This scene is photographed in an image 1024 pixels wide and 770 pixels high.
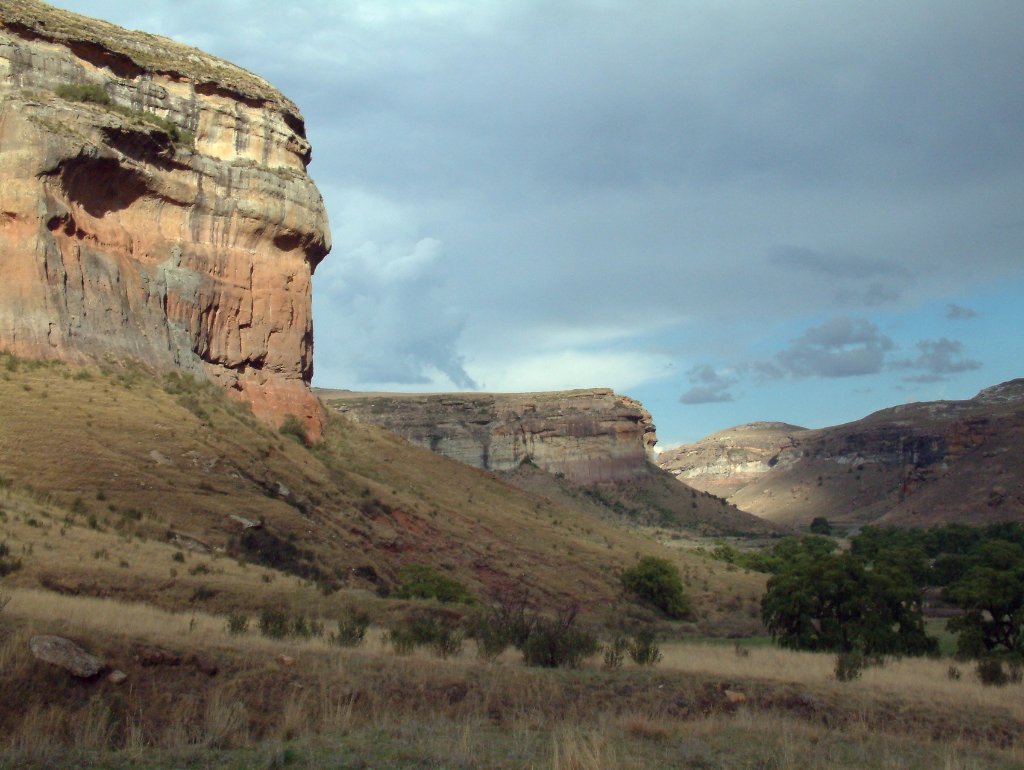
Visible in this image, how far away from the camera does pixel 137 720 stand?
1026cm

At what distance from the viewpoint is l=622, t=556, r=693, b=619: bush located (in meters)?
43.1

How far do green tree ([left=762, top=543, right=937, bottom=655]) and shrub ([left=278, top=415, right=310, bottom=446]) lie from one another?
22497mm

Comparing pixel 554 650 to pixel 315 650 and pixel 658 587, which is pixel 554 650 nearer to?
pixel 315 650

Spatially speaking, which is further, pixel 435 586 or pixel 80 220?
pixel 80 220

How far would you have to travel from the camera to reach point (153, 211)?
41.9m

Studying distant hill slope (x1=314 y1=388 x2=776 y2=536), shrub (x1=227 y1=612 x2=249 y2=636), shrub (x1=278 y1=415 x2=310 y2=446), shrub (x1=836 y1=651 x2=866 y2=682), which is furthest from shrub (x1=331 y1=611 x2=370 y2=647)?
distant hill slope (x1=314 y1=388 x2=776 y2=536)

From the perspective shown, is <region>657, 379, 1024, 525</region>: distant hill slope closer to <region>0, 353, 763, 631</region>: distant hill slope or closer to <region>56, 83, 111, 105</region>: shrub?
<region>0, 353, 763, 631</region>: distant hill slope

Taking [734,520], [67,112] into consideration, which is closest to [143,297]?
[67,112]

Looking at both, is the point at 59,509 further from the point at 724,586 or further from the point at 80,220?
the point at 724,586

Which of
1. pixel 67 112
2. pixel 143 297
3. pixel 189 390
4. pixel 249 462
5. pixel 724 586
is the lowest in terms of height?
pixel 724 586

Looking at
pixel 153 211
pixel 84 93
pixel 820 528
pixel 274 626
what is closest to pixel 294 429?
pixel 153 211

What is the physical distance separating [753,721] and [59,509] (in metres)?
19.3

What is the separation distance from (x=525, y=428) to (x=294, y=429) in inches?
3182

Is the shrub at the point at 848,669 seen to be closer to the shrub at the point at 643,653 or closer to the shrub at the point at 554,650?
the shrub at the point at 643,653
